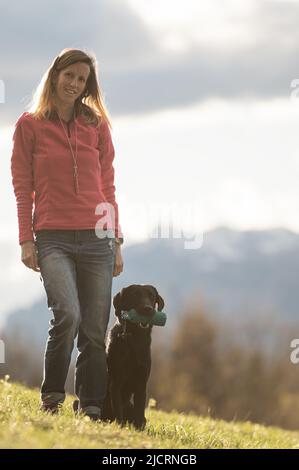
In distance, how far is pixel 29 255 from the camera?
24.5ft

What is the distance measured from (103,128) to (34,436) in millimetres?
3088

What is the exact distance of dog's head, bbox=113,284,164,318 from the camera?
7.87 meters

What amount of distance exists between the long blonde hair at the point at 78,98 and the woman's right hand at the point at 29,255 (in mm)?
1055

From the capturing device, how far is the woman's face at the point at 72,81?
7.58 m

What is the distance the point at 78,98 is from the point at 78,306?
1.78 m

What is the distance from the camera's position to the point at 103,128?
795cm

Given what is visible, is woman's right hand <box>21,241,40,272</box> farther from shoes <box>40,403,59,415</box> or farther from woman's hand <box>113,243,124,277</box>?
shoes <box>40,403,59,415</box>

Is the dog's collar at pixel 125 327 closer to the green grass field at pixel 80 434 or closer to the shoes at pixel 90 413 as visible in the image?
the shoes at pixel 90 413

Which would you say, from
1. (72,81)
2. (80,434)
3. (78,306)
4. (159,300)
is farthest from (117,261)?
(80,434)

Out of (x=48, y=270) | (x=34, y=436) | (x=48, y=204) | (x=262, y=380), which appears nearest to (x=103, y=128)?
(x=48, y=204)

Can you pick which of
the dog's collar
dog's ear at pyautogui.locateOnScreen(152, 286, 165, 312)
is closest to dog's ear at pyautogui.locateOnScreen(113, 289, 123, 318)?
the dog's collar

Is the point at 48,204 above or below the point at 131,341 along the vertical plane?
above
